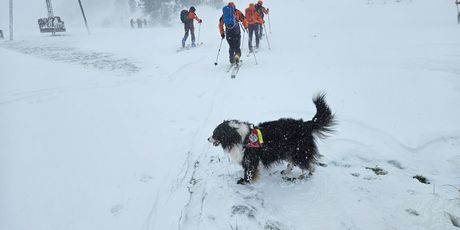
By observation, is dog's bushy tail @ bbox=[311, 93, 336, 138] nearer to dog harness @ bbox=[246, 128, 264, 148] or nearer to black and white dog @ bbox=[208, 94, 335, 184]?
black and white dog @ bbox=[208, 94, 335, 184]

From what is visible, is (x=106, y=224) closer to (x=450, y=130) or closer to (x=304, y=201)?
(x=304, y=201)

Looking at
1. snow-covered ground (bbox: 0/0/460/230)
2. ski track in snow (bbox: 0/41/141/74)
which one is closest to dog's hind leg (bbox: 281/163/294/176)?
snow-covered ground (bbox: 0/0/460/230)

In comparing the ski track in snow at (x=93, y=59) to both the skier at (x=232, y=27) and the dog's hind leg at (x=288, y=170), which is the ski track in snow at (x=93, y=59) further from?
the dog's hind leg at (x=288, y=170)

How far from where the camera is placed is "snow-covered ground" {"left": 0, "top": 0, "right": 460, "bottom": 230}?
3.71m

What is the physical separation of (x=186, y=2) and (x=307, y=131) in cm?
3714

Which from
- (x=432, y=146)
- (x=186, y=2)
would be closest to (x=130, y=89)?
(x=432, y=146)

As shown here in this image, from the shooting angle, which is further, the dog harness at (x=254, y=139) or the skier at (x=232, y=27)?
the skier at (x=232, y=27)

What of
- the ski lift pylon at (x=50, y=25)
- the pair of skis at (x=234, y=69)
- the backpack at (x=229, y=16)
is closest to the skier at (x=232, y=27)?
the backpack at (x=229, y=16)

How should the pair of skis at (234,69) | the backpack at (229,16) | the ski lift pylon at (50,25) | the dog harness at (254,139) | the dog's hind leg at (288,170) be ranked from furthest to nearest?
the ski lift pylon at (50,25)
the backpack at (229,16)
the pair of skis at (234,69)
the dog's hind leg at (288,170)
the dog harness at (254,139)

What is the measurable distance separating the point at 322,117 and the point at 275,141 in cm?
72

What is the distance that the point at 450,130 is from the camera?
528 cm

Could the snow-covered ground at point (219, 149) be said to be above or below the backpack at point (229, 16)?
below

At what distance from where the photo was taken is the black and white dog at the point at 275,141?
414 cm

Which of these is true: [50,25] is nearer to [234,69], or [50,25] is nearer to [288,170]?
[234,69]
